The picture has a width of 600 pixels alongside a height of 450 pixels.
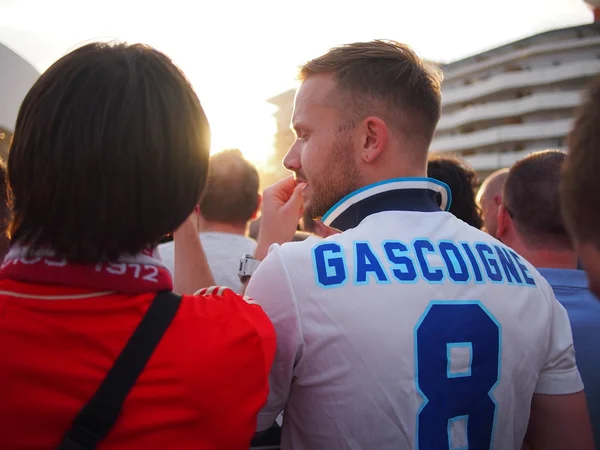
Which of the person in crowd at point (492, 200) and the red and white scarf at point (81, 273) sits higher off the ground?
the red and white scarf at point (81, 273)

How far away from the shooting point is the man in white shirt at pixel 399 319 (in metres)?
1.50

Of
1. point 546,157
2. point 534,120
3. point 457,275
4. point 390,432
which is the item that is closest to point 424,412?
point 390,432

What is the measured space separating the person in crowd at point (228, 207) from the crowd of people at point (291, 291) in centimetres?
108

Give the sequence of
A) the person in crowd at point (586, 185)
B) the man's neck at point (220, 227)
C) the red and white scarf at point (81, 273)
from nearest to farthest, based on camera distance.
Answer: the person in crowd at point (586, 185) < the red and white scarf at point (81, 273) < the man's neck at point (220, 227)

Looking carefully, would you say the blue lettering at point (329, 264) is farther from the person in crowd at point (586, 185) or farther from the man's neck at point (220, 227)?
the man's neck at point (220, 227)

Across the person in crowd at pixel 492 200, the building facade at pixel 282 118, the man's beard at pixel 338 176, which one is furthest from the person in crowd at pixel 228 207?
the building facade at pixel 282 118

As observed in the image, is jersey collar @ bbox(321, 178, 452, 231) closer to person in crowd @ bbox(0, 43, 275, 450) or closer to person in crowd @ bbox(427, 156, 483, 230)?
person in crowd @ bbox(0, 43, 275, 450)

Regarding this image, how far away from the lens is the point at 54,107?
1117mm

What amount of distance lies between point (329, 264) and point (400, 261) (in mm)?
217

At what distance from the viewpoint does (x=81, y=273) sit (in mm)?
1128

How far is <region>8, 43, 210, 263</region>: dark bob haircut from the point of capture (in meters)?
1.10

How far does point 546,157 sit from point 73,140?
246 centimetres

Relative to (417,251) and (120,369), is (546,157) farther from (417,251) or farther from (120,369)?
(120,369)

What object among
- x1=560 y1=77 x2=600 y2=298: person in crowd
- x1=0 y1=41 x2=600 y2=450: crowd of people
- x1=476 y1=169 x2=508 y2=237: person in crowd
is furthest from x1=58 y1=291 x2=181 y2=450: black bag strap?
x1=476 y1=169 x2=508 y2=237: person in crowd
